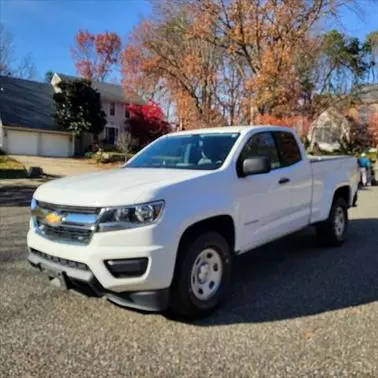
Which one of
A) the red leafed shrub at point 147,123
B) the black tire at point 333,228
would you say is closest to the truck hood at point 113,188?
the black tire at point 333,228

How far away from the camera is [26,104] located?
4197cm

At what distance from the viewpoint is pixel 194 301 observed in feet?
13.8

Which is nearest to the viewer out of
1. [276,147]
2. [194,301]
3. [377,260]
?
[194,301]

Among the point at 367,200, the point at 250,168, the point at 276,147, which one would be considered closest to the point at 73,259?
the point at 250,168

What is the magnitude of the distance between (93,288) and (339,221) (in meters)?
4.72

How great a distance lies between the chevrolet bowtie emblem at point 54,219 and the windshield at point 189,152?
1.50 meters

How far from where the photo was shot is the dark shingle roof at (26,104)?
39.0 meters

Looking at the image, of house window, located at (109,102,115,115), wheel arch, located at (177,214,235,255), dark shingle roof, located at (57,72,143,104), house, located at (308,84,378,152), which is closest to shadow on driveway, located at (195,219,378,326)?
wheel arch, located at (177,214,235,255)

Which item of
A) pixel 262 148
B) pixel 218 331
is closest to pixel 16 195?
pixel 262 148

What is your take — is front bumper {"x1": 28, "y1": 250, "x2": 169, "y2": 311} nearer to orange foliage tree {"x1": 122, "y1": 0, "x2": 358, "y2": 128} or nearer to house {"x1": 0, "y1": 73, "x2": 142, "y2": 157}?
orange foliage tree {"x1": 122, "y1": 0, "x2": 358, "y2": 128}

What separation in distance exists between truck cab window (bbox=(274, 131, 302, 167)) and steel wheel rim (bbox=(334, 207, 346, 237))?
5.17 ft

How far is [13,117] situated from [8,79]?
788 cm

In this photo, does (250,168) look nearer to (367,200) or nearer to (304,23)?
(367,200)

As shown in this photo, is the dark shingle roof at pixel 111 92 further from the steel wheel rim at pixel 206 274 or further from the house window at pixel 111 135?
the steel wheel rim at pixel 206 274
